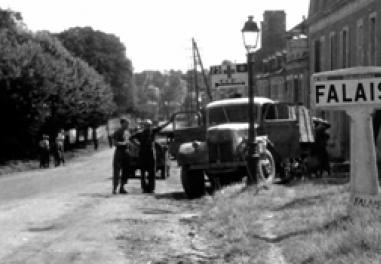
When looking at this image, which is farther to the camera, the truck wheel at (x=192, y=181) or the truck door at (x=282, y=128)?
the truck door at (x=282, y=128)

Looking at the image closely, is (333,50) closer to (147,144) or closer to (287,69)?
(287,69)

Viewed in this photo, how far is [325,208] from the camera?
36.4 ft

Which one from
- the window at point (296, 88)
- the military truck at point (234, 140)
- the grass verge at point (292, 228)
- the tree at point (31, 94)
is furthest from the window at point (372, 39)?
the tree at point (31, 94)

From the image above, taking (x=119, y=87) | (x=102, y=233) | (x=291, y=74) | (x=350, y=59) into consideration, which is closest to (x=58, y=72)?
(x=291, y=74)

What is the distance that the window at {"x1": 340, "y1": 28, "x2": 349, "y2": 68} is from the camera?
35.3 meters

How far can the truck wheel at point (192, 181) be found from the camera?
18.4m

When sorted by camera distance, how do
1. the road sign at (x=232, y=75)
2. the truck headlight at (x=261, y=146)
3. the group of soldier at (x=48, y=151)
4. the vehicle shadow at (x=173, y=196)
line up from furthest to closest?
the group of soldier at (x=48, y=151) → the road sign at (x=232, y=75) → the truck headlight at (x=261, y=146) → the vehicle shadow at (x=173, y=196)

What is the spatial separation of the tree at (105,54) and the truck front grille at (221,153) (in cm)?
6994

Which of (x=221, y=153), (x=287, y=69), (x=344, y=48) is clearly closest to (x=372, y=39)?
(x=344, y=48)

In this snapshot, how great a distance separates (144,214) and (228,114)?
22.3 feet

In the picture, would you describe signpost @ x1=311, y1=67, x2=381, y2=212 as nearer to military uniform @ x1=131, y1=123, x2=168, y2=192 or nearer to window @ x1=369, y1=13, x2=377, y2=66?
military uniform @ x1=131, y1=123, x2=168, y2=192

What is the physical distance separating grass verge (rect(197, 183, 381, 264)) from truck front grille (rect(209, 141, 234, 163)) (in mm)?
3174

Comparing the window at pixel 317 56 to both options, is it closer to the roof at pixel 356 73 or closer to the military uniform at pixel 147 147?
the military uniform at pixel 147 147

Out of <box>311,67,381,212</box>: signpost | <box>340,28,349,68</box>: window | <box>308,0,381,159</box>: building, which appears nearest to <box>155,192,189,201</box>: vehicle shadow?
<box>311,67,381,212</box>: signpost
